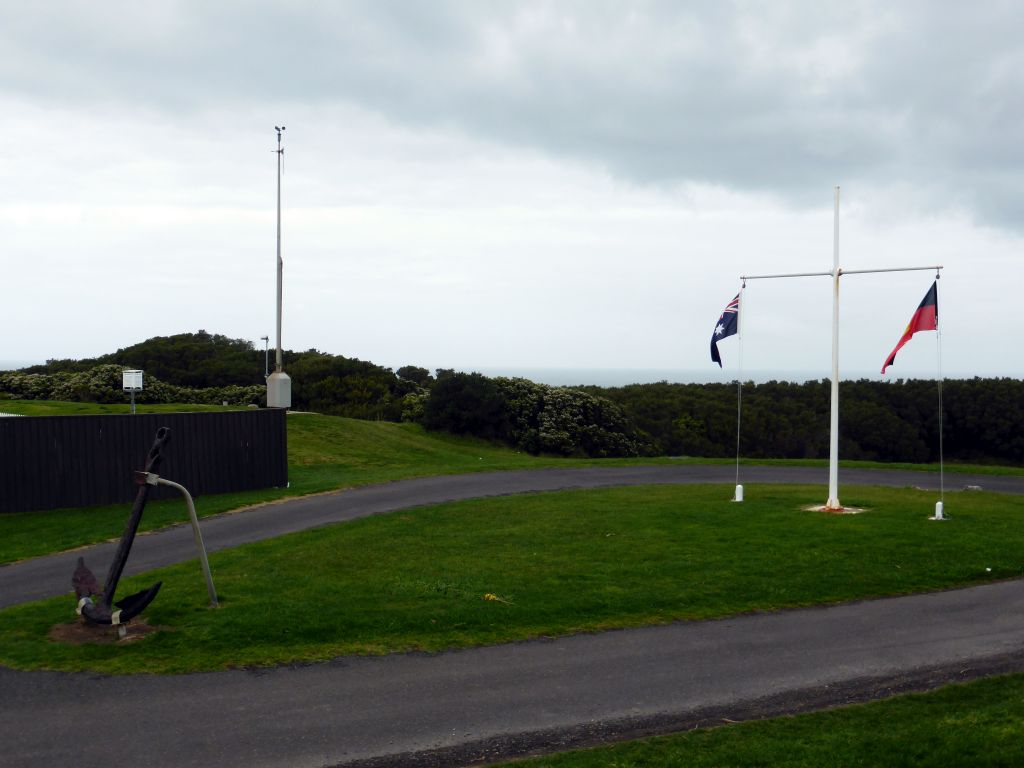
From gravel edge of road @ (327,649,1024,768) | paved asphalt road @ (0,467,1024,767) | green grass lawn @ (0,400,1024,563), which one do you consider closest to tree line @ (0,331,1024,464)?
green grass lawn @ (0,400,1024,563)

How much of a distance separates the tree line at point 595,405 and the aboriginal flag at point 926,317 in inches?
1035

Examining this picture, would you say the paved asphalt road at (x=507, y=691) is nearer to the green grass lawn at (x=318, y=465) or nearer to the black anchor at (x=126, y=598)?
the black anchor at (x=126, y=598)

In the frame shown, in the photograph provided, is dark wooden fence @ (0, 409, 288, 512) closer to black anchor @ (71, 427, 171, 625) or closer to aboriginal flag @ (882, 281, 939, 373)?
black anchor @ (71, 427, 171, 625)

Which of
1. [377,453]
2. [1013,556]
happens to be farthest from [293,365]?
[1013,556]

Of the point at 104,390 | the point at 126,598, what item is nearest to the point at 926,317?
the point at 126,598

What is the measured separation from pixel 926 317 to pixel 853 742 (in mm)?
11440

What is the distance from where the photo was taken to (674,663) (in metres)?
9.32

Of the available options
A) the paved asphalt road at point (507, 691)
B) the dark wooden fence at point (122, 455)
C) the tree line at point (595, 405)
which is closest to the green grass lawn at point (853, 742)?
the paved asphalt road at point (507, 691)

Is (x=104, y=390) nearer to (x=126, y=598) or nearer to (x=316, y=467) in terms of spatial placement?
(x=316, y=467)

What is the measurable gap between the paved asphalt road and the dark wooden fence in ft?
37.9

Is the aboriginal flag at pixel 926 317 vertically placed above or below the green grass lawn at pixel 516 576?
above

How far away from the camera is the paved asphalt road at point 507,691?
23.9 ft

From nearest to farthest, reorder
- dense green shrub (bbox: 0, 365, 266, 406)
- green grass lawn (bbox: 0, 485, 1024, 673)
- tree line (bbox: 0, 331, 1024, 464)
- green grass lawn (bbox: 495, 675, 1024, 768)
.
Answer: green grass lawn (bbox: 495, 675, 1024, 768), green grass lawn (bbox: 0, 485, 1024, 673), dense green shrub (bbox: 0, 365, 266, 406), tree line (bbox: 0, 331, 1024, 464)

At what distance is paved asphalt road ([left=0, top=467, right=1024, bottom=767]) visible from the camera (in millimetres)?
7285
